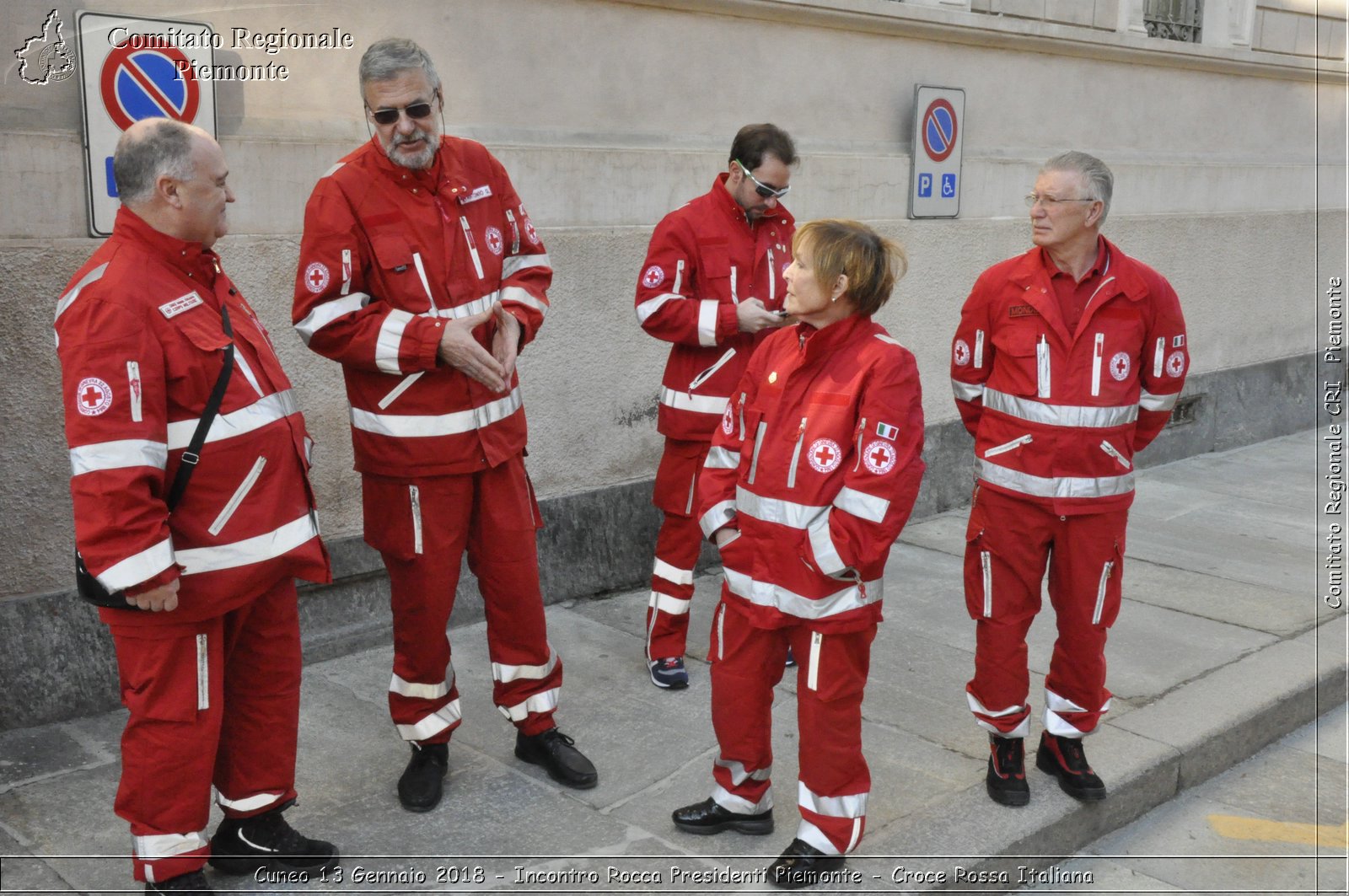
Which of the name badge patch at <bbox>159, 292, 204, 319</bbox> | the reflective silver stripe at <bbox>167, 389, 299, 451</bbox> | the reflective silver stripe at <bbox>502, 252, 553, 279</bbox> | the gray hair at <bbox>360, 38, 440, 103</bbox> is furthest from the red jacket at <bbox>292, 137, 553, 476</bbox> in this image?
the name badge patch at <bbox>159, 292, 204, 319</bbox>

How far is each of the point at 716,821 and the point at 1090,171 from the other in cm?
227

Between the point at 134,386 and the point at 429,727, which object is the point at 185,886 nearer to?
the point at 429,727

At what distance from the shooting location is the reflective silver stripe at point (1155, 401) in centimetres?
420

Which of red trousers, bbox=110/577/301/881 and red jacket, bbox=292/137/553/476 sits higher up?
red jacket, bbox=292/137/553/476

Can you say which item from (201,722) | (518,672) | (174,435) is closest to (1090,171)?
(518,672)

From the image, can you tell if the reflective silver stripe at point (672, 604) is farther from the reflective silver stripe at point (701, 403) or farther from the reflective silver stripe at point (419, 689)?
the reflective silver stripe at point (419, 689)

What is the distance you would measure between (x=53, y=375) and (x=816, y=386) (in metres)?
2.62

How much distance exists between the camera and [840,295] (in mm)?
3422

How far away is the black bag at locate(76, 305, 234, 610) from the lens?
9.89 feet

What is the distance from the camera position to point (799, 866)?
3506 mm

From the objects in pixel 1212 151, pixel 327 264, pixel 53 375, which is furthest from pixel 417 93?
pixel 1212 151

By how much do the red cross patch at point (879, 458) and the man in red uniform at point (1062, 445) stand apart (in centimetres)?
90

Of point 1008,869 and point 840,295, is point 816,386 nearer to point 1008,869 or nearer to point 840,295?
point 840,295

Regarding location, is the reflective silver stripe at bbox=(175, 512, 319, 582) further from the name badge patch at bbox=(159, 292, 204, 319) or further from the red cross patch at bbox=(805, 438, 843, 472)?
the red cross patch at bbox=(805, 438, 843, 472)
